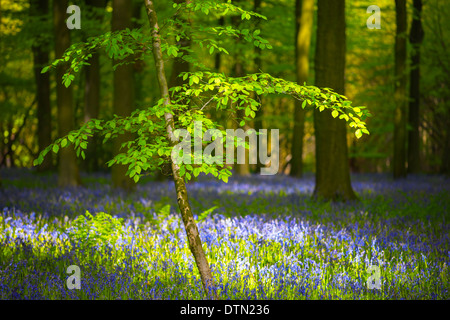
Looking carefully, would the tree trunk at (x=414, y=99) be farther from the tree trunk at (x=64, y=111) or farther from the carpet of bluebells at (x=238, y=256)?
the tree trunk at (x=64, y=111)

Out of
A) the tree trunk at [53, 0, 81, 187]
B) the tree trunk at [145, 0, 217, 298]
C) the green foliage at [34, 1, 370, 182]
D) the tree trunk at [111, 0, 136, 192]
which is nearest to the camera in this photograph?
A: the green foliage at [34, 1, 370, 182]

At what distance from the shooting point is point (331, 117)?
410 inches

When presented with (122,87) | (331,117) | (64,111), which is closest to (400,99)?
(331,117)

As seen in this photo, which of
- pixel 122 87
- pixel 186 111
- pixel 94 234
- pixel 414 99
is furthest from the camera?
pixel 414 99

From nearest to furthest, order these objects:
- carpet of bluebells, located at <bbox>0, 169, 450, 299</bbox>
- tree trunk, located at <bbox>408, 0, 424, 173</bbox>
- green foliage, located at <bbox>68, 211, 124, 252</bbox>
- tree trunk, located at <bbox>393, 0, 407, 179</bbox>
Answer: carpet of bluebells, located at <bbox>0, 169, 450, 299</bbox>
green foliage, located at <bbox>68, 211, 124, 252</bbox>
tree trunk, located at <bbox>393, 0, 407, 179</bbox>
tree trunk, located at <bbox>408, 0, 424, 173</bbox>

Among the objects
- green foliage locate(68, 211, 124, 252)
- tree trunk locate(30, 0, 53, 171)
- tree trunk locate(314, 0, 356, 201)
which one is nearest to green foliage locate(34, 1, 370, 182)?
green foliage locate(68, 211, 124, 252)

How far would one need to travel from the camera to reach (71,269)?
203 inches

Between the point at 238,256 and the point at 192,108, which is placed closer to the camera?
the point at 192,108

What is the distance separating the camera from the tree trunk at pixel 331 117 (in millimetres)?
10516

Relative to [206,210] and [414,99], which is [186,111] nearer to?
[206,210]

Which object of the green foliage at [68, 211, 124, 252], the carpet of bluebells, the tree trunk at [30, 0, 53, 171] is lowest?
the carpet of bluebells

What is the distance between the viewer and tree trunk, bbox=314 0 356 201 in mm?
10516

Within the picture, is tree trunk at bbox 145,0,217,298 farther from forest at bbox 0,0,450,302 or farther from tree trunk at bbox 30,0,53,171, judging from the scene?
tree trunk at bbox 30,0,53,171
